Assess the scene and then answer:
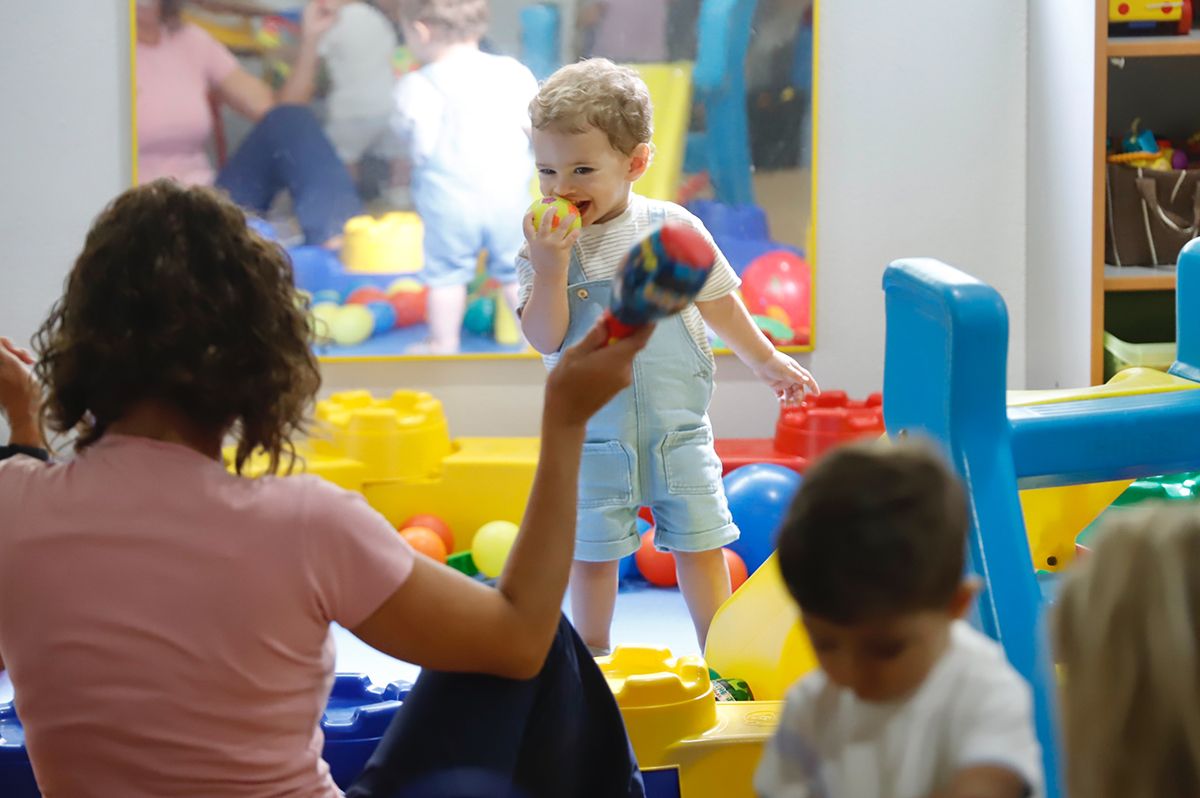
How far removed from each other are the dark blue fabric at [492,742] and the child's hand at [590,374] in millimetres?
193

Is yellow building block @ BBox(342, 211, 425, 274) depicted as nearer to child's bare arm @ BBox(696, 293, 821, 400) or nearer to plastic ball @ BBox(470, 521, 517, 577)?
plastic ball @ BBox(470, 521, 517, 577)

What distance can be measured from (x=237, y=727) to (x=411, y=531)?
1.90 meters

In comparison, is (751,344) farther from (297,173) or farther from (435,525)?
(297,173)

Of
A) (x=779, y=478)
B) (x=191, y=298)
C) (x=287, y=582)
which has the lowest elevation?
(x=779, y=478)

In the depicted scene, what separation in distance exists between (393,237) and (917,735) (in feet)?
8.67

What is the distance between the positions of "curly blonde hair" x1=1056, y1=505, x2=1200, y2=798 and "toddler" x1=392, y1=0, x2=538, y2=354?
2588 mm

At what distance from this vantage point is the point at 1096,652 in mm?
758

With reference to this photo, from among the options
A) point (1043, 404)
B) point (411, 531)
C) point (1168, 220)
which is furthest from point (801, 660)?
point (1168, 220)

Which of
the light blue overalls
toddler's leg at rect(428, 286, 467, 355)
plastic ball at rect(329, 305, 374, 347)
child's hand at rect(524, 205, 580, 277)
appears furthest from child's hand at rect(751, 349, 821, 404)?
plastic ball at rect(329, 305, 374, 347)

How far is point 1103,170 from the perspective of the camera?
110 inches

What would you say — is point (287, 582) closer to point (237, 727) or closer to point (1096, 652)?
point (237, 727)

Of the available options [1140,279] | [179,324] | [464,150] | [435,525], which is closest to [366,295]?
[464,150]

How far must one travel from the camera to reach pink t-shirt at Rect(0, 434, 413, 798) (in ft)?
3.27

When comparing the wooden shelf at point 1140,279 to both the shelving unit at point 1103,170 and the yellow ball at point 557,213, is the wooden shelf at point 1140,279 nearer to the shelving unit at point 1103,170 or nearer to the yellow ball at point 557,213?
the shelving unit at point 1103,170
